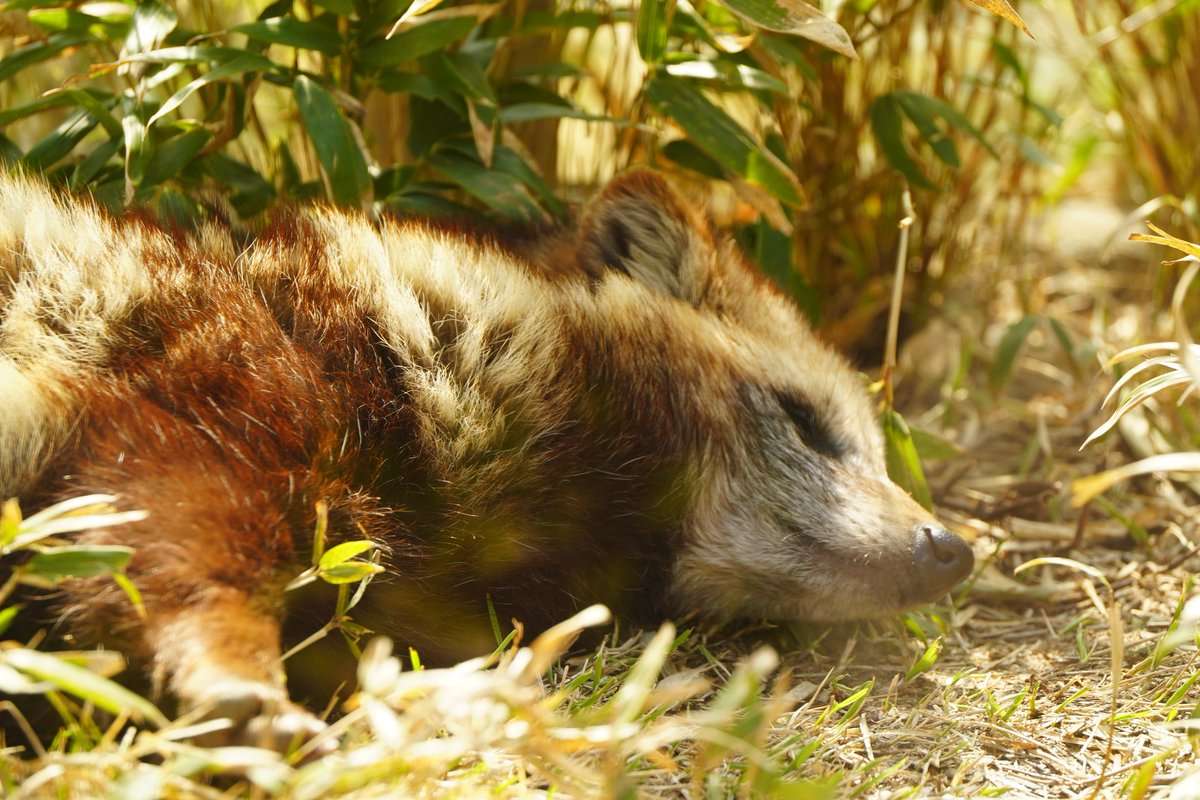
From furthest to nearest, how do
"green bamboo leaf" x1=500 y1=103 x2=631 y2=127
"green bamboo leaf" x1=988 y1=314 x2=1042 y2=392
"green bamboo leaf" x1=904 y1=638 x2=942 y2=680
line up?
"green bamboo leaf" x1=988 y1=314 x2=1042 y2=392 < "green bamboo leaf" x1=500 y1=103 x2=631 y2=127 < "green bamboo leaf" x1=904 y1=638 x2=942 y2=680

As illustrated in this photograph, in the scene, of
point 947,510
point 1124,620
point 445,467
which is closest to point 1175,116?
point 947,510

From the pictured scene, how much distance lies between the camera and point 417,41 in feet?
10.6

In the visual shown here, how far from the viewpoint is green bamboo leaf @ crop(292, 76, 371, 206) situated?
125 inches

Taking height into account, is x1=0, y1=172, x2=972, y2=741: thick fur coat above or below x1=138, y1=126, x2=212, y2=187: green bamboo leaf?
below

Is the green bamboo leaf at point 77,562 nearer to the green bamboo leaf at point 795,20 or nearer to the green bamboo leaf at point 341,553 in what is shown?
the green bamboo leaf at point 341,553

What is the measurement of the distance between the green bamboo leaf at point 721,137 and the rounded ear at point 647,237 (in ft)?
0.94

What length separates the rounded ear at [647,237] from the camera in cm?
311

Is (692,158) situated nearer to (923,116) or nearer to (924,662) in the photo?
(923,116)

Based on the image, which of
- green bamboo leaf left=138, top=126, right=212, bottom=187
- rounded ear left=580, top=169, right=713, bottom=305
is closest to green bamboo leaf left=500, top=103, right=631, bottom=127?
rounded ear left=580, top=169, right=713, bottom=305

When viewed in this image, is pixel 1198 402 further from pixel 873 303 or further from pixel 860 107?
pixel 860 107

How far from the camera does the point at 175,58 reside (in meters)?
3.04

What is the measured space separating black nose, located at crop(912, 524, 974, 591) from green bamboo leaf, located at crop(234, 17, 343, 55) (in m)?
2.12

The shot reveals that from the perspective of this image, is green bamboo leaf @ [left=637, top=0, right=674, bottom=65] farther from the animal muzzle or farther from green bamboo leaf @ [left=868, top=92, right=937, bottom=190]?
the animal muzzle

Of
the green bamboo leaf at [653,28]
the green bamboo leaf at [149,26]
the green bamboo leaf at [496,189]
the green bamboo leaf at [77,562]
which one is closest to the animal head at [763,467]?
the green bamboo leaf at [496,189]
